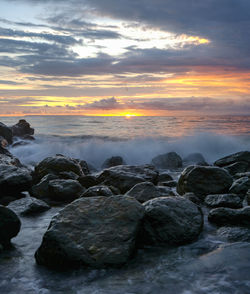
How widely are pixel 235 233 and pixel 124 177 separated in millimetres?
4306

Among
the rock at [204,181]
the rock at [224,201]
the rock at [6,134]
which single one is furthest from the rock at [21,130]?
the rock at [224,201]

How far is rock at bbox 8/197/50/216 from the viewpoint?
674 centimetres

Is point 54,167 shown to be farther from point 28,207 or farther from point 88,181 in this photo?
point 28,207

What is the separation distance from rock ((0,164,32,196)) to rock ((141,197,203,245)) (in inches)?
178

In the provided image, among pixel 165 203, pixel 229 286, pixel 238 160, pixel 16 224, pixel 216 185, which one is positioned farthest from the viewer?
pixel 238 160

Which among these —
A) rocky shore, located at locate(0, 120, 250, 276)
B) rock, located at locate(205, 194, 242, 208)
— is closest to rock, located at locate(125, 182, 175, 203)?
rocky shore, located at locate(0, 120, 250, 276)

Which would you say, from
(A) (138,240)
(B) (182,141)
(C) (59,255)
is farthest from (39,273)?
(B) (182,141)

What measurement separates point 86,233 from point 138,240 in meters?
0.95

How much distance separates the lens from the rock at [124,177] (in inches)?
347

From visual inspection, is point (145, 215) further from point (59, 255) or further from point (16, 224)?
point (16, 224)

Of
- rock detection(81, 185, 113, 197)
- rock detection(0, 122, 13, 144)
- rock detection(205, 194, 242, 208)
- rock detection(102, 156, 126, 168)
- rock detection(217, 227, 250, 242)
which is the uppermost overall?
rock detection(0, 122, 13, 144)

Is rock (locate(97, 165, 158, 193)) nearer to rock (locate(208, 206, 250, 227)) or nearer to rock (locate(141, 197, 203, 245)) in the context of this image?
rock (locate(208, 206, 250, 227))

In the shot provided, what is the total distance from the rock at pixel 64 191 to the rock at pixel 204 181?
2.90 metres

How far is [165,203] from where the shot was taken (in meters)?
5.33
